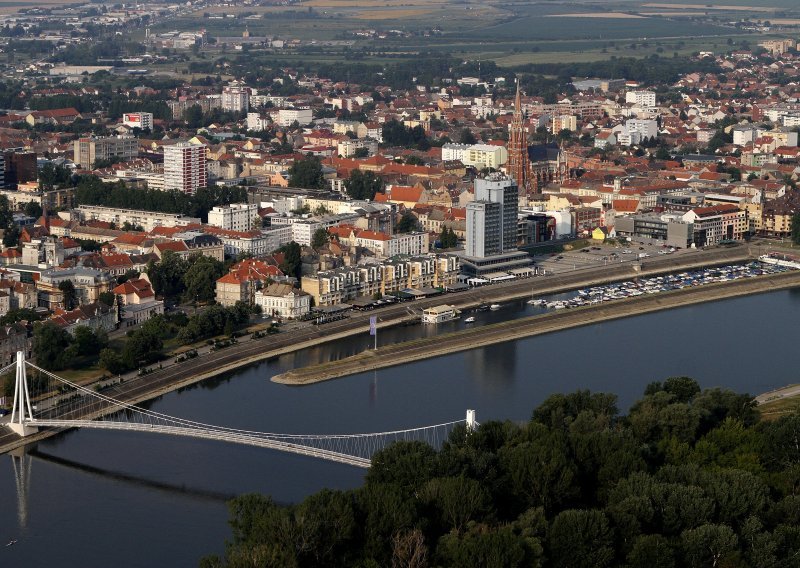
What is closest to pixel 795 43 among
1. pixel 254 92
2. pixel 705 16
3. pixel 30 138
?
pixel 705 16

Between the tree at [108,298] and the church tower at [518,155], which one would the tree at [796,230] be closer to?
the church tower at [518,155]

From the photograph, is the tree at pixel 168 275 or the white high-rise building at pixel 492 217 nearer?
the tree at pixel 168 275

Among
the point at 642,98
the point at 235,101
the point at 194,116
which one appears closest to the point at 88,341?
the point at 194,116

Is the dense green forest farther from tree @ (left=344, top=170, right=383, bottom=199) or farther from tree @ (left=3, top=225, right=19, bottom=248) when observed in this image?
tree @ (left=344, top=170, right=383, bottom=199)

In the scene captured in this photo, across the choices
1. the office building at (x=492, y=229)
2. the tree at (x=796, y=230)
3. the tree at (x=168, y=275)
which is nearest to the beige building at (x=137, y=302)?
the tree at (x=168, y=275)

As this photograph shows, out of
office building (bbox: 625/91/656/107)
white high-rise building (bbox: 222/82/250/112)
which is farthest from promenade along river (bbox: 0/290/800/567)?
white high-rise building (bbox: 222/82/250/112)

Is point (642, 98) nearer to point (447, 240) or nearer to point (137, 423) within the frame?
Result: point (447, 240)
